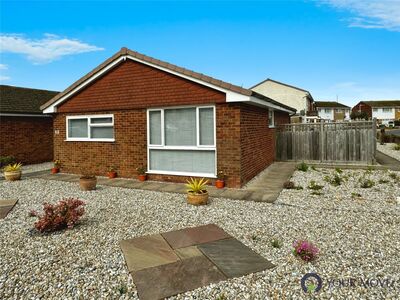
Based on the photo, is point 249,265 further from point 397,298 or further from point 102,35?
point 102,35

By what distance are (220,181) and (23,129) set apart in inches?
498

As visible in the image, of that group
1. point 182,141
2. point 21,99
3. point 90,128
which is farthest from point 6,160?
point 182,141

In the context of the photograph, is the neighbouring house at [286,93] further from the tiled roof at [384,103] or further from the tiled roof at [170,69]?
the tiled roof at [384,103]

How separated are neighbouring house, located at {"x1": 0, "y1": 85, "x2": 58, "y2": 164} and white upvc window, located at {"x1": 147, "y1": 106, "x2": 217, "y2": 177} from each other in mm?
9506

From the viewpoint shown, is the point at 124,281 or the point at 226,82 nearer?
the point at 124,281

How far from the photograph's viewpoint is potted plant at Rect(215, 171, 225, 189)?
8.24 meters

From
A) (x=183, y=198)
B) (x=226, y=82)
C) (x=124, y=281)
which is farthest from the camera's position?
(x=226, y=82)

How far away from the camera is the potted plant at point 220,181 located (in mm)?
8242

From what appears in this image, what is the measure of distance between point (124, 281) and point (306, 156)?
12064mm

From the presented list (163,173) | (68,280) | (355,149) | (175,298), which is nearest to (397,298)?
(175,298)

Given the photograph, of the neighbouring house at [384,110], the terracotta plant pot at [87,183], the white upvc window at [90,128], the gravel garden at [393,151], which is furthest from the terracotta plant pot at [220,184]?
the neighbouring house at [384,110]

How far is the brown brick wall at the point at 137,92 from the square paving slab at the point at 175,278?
5.53 meters

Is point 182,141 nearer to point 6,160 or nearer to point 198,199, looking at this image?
point 198,199

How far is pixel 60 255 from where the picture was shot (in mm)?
4047
